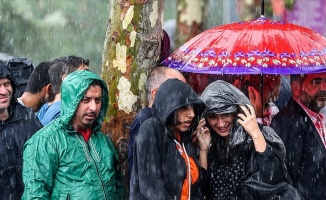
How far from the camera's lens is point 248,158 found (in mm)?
7352

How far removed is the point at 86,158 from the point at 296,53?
1.92m

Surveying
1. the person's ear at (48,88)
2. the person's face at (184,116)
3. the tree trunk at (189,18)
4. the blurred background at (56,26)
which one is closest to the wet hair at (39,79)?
the person's ear at (48,88)

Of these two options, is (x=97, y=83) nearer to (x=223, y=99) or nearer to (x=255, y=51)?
(x=223, y=99)

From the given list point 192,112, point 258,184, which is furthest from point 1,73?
point 258,184

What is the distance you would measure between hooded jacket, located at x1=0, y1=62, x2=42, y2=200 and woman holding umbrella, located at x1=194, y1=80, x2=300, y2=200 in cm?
142

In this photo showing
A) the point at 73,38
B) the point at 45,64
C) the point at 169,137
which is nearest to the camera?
the point at 169,137

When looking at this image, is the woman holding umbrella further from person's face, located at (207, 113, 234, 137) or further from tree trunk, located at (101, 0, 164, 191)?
tree trunk, located at (101, 0, 164, 191)

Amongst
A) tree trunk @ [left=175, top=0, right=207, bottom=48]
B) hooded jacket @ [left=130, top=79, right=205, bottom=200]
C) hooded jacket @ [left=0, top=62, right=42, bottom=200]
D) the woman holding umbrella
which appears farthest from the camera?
tree trunk @ [left=175, top=0, right=207, bottom=48]

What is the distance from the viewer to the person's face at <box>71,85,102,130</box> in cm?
732

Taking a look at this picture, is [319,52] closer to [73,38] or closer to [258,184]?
[258,184]

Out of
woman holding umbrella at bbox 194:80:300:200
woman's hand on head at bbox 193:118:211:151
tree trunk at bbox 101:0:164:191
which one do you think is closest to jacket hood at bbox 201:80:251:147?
woman holding umbrella at bbox 194:80:300:200

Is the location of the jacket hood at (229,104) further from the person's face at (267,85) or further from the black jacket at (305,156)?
the person's face at (267,85)

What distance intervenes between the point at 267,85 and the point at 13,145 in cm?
230

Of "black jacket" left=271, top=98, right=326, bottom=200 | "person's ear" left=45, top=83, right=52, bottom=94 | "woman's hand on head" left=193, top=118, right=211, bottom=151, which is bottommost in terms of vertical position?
"black jacket" left=271, top=98, right=326, bottom=200
